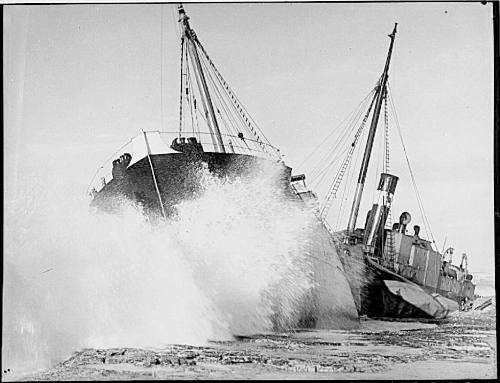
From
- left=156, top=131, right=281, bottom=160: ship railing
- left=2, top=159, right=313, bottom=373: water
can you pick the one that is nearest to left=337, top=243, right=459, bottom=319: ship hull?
left=2, top=159, right=313, bottom=373: water

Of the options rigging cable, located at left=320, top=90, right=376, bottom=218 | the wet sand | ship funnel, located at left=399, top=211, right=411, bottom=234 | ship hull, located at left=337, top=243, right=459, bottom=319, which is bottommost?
the wet sand

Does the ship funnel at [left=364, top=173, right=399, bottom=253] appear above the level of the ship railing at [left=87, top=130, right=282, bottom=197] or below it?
below

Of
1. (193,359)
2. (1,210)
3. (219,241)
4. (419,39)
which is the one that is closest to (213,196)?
(219,241)

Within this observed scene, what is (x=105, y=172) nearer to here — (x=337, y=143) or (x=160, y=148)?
(x=160, y=148)

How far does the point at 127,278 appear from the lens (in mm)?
2129

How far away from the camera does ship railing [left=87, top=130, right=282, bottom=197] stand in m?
2.14

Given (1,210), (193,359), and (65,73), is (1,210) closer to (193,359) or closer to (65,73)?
(65,73)

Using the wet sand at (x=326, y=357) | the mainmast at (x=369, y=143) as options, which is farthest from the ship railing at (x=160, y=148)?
the wet sand at (x=326, y=357)

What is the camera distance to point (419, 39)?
2201 mm

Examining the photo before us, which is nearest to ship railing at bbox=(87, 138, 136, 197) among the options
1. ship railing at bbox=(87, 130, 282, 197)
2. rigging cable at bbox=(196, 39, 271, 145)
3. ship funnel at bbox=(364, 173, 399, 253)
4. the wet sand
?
ship railing at bbox=(87, 130, 282, 197)

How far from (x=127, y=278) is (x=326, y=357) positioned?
599 mm

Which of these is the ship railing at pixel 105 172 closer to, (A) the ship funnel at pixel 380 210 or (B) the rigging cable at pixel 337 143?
(B) the rigging cable at pixel 337 143

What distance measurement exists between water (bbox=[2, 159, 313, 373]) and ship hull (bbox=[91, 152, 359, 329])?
0.04 meters

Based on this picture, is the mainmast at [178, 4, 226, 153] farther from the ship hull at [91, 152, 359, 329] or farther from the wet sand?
the wet sand
